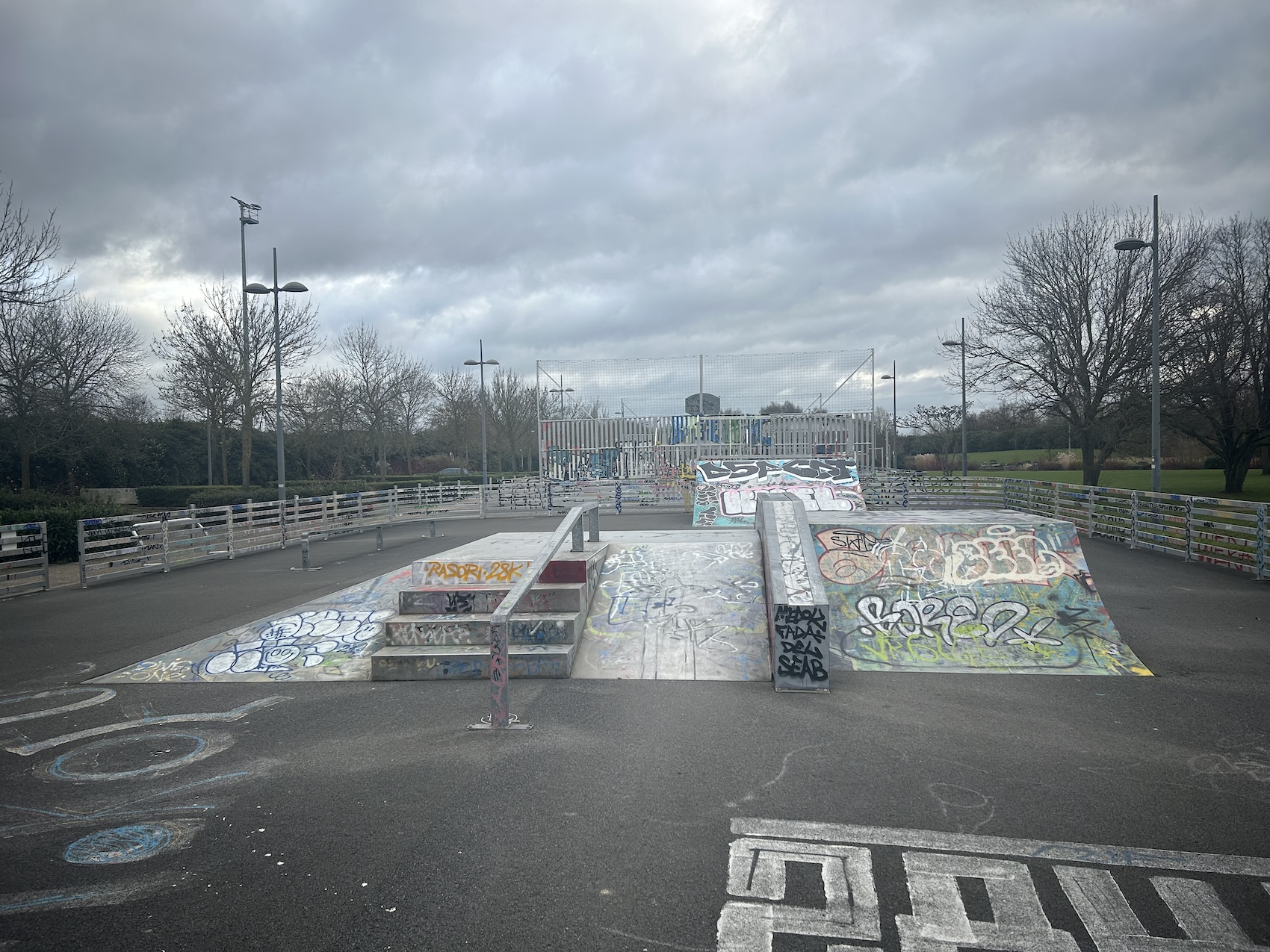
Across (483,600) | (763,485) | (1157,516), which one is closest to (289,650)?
(483,600)

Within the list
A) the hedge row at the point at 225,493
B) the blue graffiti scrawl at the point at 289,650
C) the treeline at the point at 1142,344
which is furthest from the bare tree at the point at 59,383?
the treeline at the point at 1142,344

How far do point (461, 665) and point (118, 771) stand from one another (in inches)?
114

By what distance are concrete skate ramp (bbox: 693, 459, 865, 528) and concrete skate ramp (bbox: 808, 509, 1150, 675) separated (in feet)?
38.6

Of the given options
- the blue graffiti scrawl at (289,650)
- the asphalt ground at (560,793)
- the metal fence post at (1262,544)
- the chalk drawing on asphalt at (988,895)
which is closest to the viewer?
the chalk drawing on asphalt at (988,895)

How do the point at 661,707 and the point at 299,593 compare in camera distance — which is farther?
the point at 299,593

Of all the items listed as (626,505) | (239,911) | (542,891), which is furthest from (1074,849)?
(626,505)

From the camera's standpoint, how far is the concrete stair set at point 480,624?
7.50 metres

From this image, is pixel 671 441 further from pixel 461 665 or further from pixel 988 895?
pixel 988 895

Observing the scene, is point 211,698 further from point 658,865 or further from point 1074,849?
point 1074,849

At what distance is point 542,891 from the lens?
360 centimetres

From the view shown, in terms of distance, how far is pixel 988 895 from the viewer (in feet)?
11.5

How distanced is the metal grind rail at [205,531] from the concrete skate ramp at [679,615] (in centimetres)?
1101

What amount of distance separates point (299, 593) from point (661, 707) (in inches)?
314

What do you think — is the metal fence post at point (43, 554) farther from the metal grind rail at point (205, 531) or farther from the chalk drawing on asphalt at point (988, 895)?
the chalk drawing on asphalt at point (988, 895)
